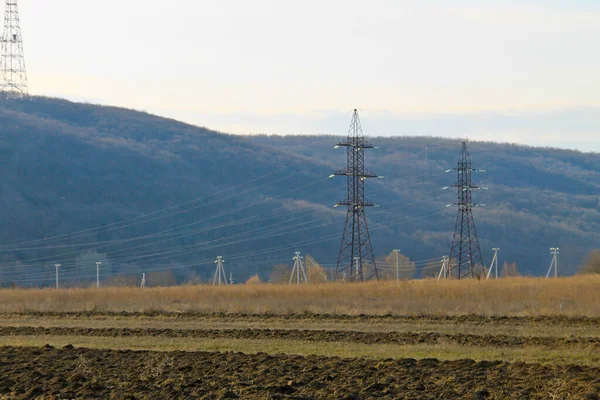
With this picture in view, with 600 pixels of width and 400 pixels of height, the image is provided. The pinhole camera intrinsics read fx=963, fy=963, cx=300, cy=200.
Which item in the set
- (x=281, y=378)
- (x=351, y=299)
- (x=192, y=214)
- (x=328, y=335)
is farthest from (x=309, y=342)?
(x=192, y=214)

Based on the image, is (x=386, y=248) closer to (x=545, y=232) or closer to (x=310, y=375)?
(x=545, y=232)

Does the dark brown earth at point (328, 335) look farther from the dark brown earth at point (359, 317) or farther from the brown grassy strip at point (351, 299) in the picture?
the brown grassy strip at point (351, 299)

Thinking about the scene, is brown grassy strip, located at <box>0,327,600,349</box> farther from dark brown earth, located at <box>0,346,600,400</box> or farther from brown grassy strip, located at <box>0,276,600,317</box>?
brown grassy strip, located at <box>0,276,600,317</box>

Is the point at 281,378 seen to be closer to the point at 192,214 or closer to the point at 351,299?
the point at 351,299

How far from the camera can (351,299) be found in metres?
38.3

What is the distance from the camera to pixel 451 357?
2083cm

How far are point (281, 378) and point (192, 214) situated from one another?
444 feet

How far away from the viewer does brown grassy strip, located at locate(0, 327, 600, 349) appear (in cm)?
2316

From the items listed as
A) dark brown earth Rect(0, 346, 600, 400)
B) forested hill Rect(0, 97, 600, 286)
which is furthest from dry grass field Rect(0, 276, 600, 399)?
forested hill Rect(0, 97, 600, 286)

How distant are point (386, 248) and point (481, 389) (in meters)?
139

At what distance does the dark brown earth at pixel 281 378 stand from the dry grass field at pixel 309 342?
3 cm

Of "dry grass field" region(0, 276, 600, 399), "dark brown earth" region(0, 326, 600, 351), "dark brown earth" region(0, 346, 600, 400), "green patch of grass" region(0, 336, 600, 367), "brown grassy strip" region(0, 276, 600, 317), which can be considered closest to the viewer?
"dark brown earth" region(0, 346, 600, 400)

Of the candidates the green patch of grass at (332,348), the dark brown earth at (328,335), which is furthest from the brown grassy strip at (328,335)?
the green patch of grass at (332,348)

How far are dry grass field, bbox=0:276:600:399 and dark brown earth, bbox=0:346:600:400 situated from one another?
0.03 metres
